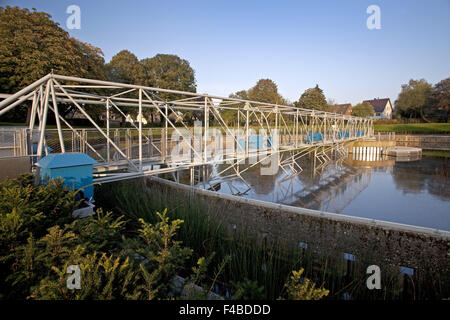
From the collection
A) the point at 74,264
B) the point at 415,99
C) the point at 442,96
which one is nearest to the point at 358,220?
the point at 74,264

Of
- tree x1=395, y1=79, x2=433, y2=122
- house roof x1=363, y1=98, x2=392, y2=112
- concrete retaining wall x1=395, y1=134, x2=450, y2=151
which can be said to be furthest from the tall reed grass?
house roof x1=363, y1=98, x2=392, y2=112

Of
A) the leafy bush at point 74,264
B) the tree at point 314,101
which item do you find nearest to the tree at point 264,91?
the tree at point 314,101

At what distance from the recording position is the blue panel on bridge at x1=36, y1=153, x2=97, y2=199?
4.49m

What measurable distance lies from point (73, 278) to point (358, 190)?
15.1 metres

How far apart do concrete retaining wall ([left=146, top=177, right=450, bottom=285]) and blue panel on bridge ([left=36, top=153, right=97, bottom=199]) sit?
242 centimetres

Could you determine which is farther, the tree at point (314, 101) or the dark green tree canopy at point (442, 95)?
the tree at point (314, 101)

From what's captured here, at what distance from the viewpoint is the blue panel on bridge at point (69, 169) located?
14.7 ft

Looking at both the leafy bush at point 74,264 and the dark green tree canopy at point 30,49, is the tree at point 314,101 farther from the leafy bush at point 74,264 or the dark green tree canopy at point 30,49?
the leafy bush at point 74,264

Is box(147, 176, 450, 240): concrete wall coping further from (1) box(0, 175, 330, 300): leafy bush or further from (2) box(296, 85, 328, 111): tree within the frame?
(2) box(296, 85, 328, 111): tree

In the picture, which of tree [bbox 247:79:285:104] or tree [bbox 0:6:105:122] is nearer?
tree [bbox 0:6:105:122]

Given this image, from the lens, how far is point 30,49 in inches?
739

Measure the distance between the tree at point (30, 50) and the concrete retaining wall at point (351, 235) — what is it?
19.0 m

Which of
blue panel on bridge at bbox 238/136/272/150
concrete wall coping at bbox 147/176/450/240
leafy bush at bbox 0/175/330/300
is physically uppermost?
blue panel on bridge at bbox 238/136/272/150

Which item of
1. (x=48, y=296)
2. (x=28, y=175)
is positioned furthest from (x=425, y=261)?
(x=28, y=175)
